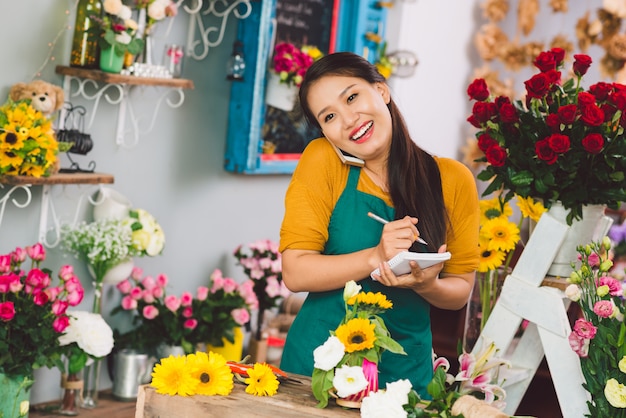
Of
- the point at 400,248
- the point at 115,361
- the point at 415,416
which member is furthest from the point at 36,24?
the point at 415,416

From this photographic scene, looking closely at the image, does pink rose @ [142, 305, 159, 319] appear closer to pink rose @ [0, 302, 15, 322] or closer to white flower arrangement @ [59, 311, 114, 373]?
white flower arrangement @ [59, 311, 114, 373]

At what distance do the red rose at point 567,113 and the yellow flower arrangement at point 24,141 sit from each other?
1.73 meters

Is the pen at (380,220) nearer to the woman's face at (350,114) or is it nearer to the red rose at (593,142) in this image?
the woman's face at (350,114)

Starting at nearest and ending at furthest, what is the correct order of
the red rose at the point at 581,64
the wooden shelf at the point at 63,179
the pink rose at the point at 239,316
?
1. the red rose at the point at 581,64
2. the wooden shelf at the point at 63,179
3. the pink rose at the point at 239,316

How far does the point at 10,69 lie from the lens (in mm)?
3451

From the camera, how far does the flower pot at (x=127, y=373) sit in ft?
13.1

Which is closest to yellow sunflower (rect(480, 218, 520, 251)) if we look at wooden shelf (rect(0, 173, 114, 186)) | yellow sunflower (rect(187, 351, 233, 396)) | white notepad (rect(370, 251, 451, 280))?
white notepad (rect(370, 251, 451, 280))

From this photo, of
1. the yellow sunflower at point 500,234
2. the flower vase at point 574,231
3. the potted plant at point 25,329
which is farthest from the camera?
the potted plant at point 25,329

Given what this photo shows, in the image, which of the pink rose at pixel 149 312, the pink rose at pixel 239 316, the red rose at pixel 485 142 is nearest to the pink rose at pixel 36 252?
the pink rose at pixel 149 312

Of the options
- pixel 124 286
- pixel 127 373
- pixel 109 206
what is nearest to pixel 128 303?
pixel 124 286

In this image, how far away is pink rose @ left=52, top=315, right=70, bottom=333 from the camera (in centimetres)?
319

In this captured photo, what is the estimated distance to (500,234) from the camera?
290 cm

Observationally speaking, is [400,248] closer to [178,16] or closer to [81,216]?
[81,216]

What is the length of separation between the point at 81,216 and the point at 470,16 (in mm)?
3776
